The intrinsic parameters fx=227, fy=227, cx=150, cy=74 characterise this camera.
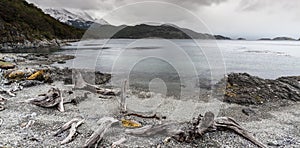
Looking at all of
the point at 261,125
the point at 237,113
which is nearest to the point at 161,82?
the point at 237,113

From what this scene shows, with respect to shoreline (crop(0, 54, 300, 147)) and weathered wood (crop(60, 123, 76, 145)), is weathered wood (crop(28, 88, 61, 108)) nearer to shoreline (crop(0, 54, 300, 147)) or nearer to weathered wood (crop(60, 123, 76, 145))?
shoreline (crop(0, 54, 300, 147))

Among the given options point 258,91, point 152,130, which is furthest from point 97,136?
point 258,91

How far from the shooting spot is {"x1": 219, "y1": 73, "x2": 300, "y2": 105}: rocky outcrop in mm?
15945

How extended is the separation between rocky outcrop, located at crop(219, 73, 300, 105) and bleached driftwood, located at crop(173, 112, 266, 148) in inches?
254

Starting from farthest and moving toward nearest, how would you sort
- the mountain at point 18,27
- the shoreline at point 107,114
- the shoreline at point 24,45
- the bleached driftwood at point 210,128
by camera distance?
the mountain at point 18,27 < the shoreline at point 24,45 < the bleached driftwood at point 210,128 < the shoreline at point 107,114

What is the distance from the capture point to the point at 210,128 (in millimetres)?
9273

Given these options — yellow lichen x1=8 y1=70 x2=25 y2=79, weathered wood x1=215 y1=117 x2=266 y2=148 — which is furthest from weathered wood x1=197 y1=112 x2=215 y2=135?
yellow lichen x1=8 y1=70 x2=25 y2=79

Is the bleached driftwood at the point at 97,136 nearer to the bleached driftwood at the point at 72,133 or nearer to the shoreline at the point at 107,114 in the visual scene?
the shoreline at the point at 107,114

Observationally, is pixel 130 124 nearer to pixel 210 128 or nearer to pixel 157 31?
pixel 210 128

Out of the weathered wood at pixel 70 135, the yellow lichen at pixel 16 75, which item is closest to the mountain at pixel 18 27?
the yellow lichen at pixel 16 75

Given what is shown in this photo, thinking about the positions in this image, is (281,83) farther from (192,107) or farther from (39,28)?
(39,28)

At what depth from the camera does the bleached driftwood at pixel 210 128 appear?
8.73 m

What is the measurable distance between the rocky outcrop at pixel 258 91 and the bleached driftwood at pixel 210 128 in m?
6.46

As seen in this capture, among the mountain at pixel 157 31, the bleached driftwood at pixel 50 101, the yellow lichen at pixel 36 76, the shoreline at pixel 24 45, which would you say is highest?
the mountain at pixel 157 31
